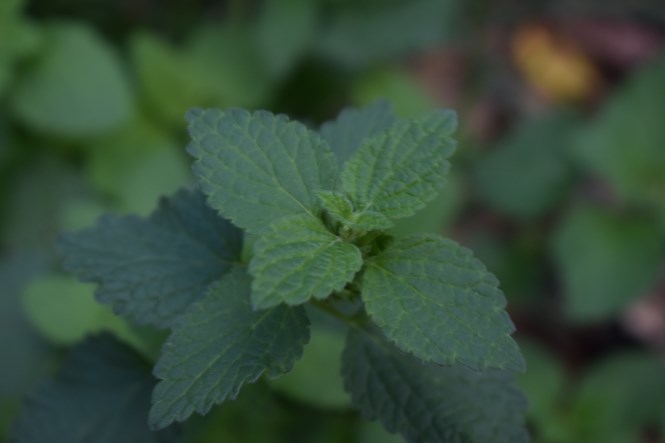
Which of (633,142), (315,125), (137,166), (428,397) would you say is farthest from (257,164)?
(633,142)

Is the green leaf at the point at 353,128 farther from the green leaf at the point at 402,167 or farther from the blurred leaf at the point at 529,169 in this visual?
the blurred leaf at the point at 529,169

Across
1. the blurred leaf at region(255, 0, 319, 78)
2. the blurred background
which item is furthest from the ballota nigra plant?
the blurred leaf at region(255, 0, 319, 78)

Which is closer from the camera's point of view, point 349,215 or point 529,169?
point 349,215

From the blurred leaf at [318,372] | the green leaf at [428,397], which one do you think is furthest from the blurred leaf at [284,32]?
the green leaf at [428,397]

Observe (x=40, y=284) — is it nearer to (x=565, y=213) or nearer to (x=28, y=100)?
(x=28, y=100)

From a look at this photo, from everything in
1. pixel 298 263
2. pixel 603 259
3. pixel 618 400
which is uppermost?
pixel 298 263

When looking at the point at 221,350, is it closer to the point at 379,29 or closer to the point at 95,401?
the point at 95,401

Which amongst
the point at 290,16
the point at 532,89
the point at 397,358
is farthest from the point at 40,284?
the point at 532,89
